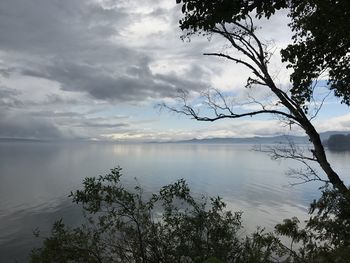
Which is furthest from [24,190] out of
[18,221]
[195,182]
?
[195,182]

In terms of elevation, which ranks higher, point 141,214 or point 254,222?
point 141,214

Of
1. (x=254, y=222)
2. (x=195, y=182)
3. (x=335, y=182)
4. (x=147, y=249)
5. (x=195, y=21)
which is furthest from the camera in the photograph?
(x=195, y=182)

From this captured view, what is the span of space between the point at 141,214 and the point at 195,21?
12121 mm

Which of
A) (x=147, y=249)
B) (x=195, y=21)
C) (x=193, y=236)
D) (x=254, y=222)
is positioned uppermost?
(x=195, y=21)

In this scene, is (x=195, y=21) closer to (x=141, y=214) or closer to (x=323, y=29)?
(x=323, y=29)

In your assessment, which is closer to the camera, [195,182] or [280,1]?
[280,1]

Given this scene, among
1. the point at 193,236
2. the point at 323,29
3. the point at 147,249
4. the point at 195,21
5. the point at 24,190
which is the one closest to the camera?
the point at 195,21

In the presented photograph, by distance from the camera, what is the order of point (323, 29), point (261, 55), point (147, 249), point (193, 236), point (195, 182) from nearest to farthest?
point (323, 29) < point (261, 55) < point (193, 236) < point (147, 249) < point (195, 182)

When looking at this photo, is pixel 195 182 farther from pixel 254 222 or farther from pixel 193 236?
pixel 193 236

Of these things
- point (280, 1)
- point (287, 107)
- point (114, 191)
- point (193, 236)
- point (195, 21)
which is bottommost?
point (193, 236)

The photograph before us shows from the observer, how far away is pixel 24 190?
85.8 m

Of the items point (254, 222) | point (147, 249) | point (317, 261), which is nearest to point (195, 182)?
point (254, 222)

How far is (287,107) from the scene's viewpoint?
14.2 meters

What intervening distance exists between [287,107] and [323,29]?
181 inches
